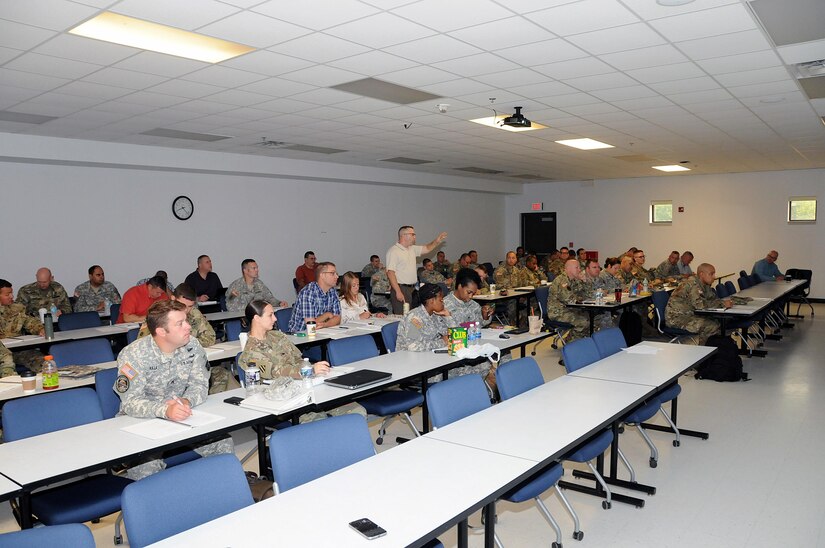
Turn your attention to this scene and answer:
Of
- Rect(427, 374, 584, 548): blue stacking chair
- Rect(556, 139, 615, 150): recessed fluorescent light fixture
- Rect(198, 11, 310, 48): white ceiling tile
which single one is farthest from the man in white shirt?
Rect(427, 374, 584, 548): blue stacking chair

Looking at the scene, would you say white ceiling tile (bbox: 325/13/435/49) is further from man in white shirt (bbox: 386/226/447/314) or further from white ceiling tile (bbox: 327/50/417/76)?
man in white shirt (bbox: 386/226/447/314)

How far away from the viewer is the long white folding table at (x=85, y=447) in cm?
253

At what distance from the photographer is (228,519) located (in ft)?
6.86

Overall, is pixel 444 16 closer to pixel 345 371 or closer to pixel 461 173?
pixel 345 371

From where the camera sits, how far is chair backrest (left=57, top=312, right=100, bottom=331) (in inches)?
258

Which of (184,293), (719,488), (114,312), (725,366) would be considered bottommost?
(719,488)

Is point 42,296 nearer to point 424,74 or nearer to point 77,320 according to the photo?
point 77,320

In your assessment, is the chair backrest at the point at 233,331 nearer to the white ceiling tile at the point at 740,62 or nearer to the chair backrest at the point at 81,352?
the chair backrest at the point at 81,352

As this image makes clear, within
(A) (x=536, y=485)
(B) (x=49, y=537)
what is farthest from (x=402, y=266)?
(B) (x=49, y=537)

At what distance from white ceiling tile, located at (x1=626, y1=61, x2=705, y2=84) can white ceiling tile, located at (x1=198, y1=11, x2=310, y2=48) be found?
118 inches

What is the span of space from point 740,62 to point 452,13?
9.06 feet

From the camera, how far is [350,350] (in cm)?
471

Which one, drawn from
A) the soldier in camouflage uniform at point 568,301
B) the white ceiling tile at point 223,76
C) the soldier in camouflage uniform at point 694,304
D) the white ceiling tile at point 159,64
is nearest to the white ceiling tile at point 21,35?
the white ceiling tile at point 159,64

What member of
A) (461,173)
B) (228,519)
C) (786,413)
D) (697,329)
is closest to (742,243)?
(461,173)
